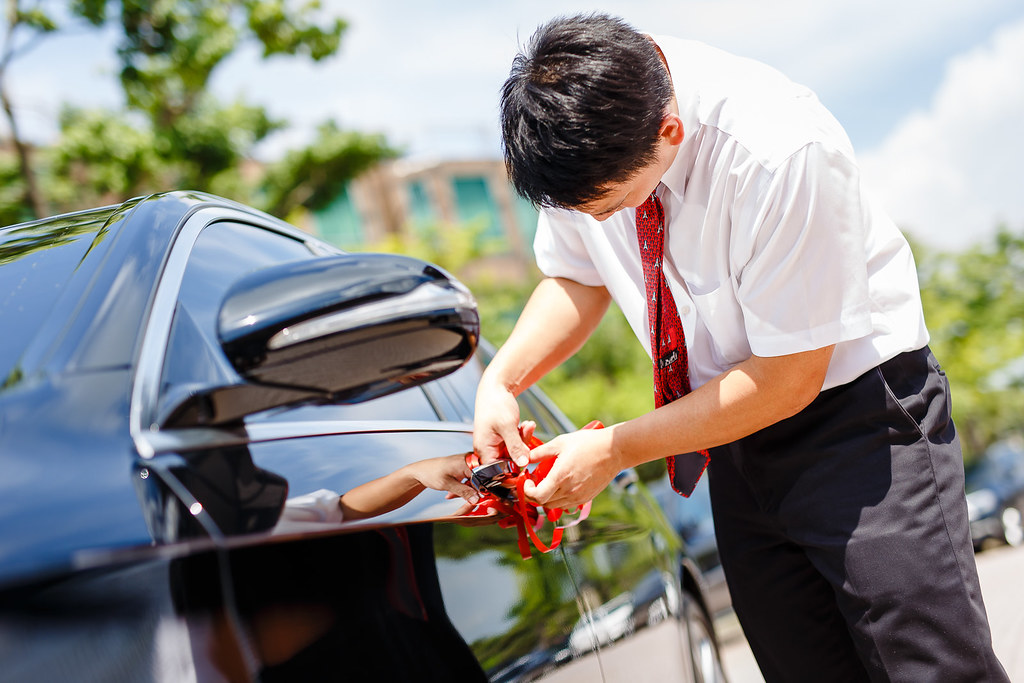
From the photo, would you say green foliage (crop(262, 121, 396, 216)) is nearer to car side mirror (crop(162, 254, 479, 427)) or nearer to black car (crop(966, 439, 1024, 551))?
black car (crop(966, 439, 1024, 551))

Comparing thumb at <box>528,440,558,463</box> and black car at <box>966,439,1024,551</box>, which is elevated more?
thumb at <box>528,440,558,463</box>

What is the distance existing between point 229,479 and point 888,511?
1109mm

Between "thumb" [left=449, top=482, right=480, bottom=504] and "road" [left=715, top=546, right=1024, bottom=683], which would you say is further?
"road" [left=715, top=546, right=1024, bottom=683]

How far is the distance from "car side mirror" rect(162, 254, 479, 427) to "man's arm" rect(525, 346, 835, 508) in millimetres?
509

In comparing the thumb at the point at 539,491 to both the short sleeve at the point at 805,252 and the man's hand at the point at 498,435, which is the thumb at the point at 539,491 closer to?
the man's hand at the point at 498,435

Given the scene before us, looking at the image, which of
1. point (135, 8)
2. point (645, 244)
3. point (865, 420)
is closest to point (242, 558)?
point (645, 244)

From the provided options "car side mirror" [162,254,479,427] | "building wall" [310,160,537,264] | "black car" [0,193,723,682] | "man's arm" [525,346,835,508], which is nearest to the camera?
"black car" [0,193,723,682]

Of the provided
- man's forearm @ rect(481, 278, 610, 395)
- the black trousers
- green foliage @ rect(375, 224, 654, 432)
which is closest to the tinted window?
man's forearm @ rect(481, 278, 610, 395)

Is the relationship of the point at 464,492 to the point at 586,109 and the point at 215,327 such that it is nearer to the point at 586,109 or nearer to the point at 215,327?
the point at 215,327

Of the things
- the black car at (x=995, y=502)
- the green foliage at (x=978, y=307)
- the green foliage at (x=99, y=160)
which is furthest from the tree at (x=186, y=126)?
the green foliage at (x=978, y=307)

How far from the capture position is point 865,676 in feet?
5.66

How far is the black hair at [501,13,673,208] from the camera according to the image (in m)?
1.31

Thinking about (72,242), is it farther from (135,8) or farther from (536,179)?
(135,8)

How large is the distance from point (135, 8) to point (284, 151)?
8.58 metres
